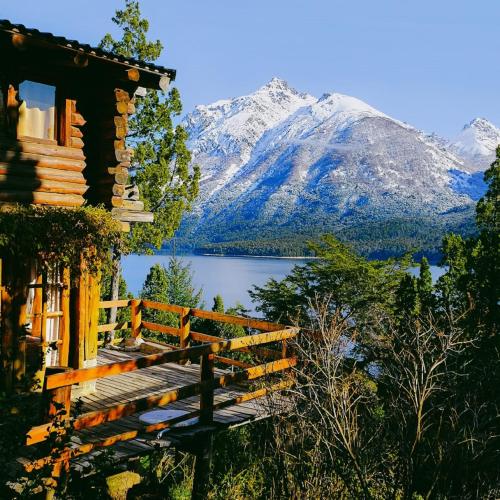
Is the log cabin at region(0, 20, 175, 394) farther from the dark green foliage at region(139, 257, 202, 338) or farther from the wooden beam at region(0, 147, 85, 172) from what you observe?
the dark green foliage at region(139, 257, 202, 338)

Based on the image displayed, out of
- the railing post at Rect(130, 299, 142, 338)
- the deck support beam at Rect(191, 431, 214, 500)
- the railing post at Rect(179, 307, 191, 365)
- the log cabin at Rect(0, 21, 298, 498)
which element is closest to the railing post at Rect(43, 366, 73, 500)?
the log cabin at Rect(0, 21, 298, 498)

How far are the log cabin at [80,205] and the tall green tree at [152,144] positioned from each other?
12.6 metres

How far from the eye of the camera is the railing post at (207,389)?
744 centimetres

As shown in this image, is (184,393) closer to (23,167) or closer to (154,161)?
(23,167)

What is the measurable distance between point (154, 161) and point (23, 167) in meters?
14.5

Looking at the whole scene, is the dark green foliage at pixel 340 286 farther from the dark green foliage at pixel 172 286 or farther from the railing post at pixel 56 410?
the railing post at pixel 56 410

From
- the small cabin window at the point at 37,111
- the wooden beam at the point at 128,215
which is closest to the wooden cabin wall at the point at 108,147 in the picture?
the wooden beam at the point at 128,215

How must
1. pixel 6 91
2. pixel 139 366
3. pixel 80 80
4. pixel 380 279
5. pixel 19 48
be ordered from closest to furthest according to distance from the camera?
pixel 139 366 < pixel 19 48 < pixel 6 91 < pixel 80 80 < pixel 380 279

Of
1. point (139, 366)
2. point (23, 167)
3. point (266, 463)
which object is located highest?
point (23, 167)

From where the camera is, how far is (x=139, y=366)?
6523 millimetres

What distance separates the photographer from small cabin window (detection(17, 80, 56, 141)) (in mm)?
8484

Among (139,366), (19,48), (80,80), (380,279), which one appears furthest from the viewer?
(380,279)

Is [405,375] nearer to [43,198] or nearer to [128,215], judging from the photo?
[128,215]

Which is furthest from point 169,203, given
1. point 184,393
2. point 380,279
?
point 184,393
